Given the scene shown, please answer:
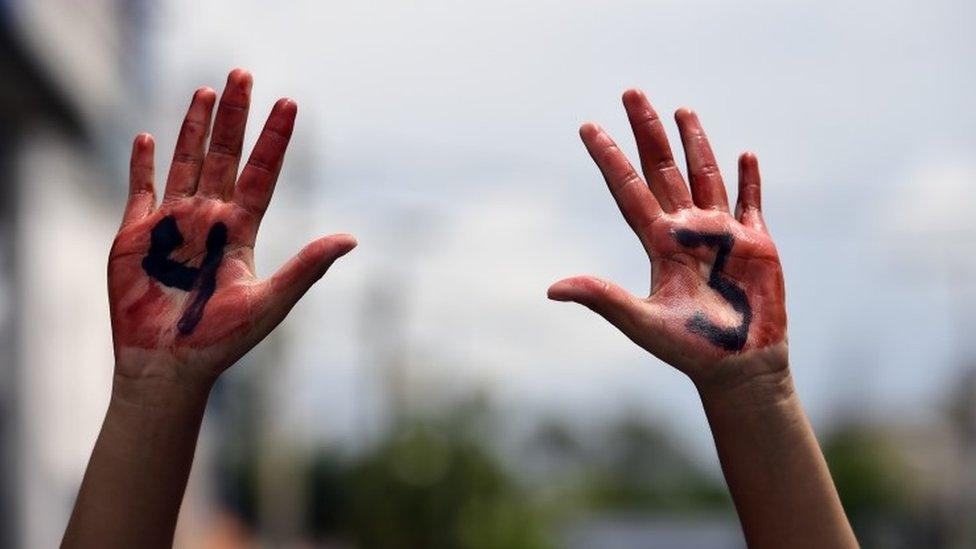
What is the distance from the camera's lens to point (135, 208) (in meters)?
3.16

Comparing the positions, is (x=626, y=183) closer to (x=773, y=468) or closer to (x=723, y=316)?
(x=723, y=316)

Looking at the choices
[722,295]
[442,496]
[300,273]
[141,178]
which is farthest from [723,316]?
[442,496]

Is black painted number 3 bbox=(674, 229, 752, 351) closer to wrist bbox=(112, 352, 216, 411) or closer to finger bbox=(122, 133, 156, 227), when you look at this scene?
wrist bbox=(112, 352, 216, 411)

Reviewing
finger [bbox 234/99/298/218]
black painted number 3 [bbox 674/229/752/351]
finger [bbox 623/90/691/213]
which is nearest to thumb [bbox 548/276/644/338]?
black painted number 3 [bbox 674/229/752/351]

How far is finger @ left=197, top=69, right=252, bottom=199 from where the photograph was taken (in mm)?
3137

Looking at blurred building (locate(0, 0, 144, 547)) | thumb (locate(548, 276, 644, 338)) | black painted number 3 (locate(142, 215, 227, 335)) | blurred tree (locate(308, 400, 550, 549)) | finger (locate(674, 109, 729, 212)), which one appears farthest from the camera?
blurred tree (locate(308, 400, 550, 549))

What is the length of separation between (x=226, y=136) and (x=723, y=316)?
112 centimetres

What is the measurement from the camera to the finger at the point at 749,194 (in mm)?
3195

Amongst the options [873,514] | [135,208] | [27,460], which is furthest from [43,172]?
[873,514]

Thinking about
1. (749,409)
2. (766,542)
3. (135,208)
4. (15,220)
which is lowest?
(766,542)

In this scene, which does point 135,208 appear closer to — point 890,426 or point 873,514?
point 873,514

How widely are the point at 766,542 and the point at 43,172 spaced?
14.6 m

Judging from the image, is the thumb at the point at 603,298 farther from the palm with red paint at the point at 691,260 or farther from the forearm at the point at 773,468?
the forearm at the point at 773,468

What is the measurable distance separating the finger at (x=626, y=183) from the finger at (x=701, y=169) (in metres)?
0.12
